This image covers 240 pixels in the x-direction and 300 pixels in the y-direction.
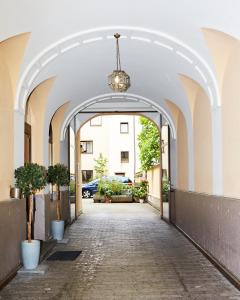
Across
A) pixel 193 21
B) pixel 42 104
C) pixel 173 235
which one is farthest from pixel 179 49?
pixel 173 235

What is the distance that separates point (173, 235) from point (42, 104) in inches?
179

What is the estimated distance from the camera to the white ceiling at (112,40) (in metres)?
5.71

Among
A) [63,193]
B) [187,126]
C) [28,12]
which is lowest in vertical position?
[63,193]

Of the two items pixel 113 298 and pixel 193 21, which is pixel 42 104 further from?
pixel 113 298

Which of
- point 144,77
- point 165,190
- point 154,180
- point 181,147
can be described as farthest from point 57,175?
point 154,180

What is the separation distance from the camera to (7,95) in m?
6.85

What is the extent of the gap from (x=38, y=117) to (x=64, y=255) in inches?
125

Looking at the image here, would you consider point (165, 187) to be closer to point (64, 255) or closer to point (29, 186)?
point (64, 255)

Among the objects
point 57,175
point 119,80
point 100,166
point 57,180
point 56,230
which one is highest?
point 119,80

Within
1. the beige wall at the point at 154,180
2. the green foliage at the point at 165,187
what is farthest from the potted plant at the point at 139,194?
the green foliage at the point at 165,187

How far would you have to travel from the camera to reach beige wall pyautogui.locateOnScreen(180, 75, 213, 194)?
813 centimetres

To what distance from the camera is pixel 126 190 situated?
83.5ft

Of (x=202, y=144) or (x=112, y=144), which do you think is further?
(x=112, y=144)

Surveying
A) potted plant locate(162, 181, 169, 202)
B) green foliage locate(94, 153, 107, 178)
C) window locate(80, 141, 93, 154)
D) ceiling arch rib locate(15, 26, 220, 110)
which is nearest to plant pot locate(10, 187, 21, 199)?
ceiling arch rib locate(15, 26, 220, 110)
